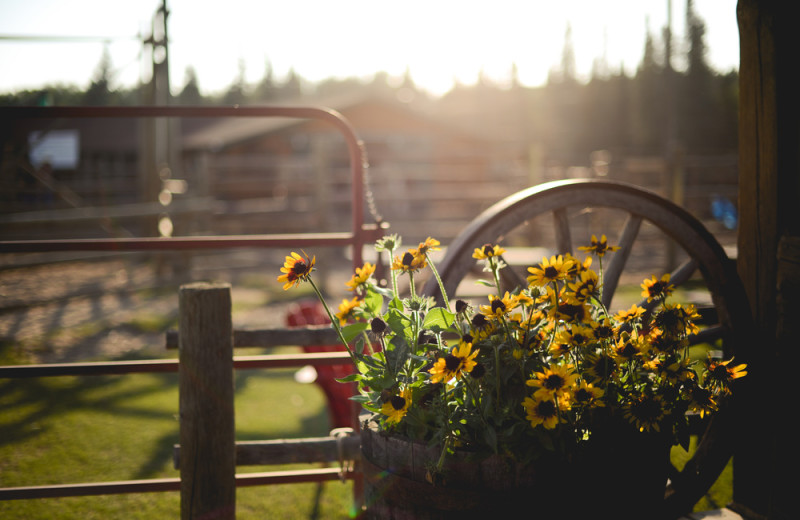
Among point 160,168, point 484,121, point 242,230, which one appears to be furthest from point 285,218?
point 484,121

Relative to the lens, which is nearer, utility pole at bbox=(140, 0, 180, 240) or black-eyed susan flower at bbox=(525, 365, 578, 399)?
black-eyed susan flower at bbox=(525, 365, 578, 399)

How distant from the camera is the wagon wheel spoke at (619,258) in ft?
7.02

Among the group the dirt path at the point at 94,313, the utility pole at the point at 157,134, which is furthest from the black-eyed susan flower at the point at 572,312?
Result: the utility pole at the point at 157,134

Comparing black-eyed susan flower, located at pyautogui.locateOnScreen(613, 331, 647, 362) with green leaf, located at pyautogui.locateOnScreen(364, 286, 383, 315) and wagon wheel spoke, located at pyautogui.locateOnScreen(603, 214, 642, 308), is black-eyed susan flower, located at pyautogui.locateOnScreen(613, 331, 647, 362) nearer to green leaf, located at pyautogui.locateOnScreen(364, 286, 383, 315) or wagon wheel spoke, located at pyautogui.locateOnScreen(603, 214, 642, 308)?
green leaf, located at pyautogui.locateOnScreen(364, 286, 383, 315)

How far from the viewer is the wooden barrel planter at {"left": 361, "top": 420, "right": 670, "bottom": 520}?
4.16 ft

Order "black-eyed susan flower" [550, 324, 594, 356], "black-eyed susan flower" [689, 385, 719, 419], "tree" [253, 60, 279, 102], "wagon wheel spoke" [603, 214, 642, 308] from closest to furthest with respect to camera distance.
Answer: "black-eyed susan flower" [550, 324, 594, 356] → "black-eyed susan flower" [689, 385, 719, 419] → "wagon wheel spoke" [603, 214, 642, 308] → "tree" [253, 60, 279, 102]

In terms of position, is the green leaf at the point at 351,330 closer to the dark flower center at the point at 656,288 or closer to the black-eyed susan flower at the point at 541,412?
the black-eyed susan flower at the point at 541,412

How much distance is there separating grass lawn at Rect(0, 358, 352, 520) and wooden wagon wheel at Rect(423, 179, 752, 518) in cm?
139

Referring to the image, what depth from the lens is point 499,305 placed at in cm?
133

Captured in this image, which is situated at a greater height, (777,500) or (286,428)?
(777,500)

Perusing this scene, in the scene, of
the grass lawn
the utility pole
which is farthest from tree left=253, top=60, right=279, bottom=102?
the grass lawn

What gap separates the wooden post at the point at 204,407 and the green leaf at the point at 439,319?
0.73 metres

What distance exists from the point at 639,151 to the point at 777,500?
38.7 m

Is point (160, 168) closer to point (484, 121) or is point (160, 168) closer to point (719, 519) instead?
point (719, 519)
